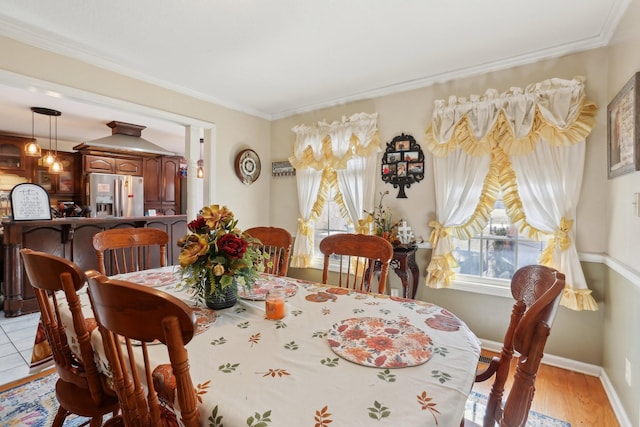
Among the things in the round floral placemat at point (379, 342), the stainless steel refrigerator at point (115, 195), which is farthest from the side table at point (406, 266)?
the stainless steel refrigerator at point (115, 195)

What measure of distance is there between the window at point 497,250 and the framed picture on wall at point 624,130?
0.74 meters

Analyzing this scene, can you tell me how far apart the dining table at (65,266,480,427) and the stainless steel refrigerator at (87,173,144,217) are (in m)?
5.49

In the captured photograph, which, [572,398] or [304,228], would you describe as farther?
[304,228]

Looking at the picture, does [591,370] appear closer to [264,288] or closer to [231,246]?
[264,288]

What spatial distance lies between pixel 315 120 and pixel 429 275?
217 cm

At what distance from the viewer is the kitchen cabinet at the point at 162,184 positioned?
6.67m

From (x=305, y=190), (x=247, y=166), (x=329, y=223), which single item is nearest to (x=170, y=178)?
(x=247, y=166)

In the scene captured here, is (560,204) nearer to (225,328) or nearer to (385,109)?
(385,109)

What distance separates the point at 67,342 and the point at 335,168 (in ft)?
8.56

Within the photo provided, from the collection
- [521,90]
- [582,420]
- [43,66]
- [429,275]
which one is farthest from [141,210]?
[582,420]

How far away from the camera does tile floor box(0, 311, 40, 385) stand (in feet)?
7.38

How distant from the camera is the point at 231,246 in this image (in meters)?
1.30

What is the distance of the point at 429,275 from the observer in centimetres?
274

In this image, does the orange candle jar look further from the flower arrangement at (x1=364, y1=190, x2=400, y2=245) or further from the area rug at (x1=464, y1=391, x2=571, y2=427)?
the flower arrangement at (x1=364, y1=190, x2=400, y2=245)
